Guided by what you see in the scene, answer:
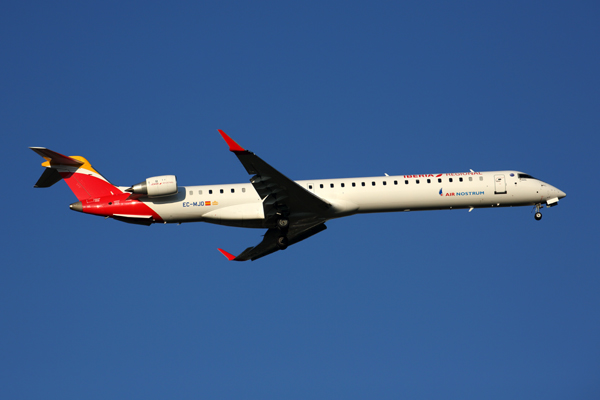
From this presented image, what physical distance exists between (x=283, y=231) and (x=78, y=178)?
10.3m

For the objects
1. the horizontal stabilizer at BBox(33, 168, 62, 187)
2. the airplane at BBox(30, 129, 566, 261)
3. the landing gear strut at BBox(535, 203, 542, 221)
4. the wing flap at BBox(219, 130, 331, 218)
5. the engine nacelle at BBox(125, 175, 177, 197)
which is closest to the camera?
the wing flap at BBox(219, 130, 331, 218)

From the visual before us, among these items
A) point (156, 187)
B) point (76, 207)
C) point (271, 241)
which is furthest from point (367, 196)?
point (76, 207)

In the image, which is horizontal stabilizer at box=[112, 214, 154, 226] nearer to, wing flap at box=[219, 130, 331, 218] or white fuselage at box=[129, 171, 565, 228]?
white fuselage at box=[129, 171, 565, 228]

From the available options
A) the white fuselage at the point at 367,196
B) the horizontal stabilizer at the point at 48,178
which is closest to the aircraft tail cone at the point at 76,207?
the horizontal stabilizer at the point at 48,178

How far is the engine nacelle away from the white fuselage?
1.98 feet

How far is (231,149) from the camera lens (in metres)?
25.7

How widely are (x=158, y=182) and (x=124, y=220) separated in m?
2.82

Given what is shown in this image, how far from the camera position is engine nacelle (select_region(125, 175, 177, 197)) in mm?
29062

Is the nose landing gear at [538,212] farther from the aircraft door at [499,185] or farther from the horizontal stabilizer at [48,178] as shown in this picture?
the horizontal stabilizer at [48,178]

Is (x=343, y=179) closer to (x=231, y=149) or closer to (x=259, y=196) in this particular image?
(x=259, y=196)

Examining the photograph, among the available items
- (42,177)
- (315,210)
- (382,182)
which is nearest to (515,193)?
(382,182)

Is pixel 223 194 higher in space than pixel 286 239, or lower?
higher

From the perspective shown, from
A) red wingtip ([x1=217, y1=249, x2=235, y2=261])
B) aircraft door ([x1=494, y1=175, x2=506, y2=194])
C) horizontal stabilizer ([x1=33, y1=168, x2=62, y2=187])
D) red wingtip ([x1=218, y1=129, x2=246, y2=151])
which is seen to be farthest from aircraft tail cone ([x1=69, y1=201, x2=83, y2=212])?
aircraft door ([x1=494, y1=175, x2=506, y2=194])

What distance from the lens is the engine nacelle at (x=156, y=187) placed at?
29.1 m
